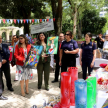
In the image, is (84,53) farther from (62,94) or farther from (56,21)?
(56,21)

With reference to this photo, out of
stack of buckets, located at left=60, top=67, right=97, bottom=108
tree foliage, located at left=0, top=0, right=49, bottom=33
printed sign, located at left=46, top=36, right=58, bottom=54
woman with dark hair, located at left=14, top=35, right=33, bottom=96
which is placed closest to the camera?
stack of buckets, located at left=60, top=67, right=97, bottom=108

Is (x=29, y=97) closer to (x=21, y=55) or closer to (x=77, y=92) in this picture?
(x=21, y=55)

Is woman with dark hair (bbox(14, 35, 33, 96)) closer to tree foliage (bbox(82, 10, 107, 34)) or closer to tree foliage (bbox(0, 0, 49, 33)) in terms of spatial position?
tree foliage (bbox(0, 0, 49, 33))

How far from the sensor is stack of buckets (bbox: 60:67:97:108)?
3.73 ft

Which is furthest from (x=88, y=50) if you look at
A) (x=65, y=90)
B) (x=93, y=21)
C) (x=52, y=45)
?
(x=93, y=21)

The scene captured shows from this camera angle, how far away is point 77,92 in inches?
45.3

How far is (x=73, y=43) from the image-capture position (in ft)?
12.0

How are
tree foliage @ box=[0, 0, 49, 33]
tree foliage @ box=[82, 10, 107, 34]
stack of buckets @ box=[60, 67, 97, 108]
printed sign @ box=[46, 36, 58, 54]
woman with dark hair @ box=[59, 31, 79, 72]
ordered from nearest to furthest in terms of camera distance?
stack of buckets @ box=[60, 67, 97, 108] → woman with dark hair @ box=[59, 31, 79, 72] → printed sign @ box=[46, 36, 58, 54] → tree foliage @ box=[0, 0, 49, 33] → tree foliage @ box=[82, 10, 107, 34]

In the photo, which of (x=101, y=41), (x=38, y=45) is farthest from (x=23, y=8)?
(x=38, y=45)

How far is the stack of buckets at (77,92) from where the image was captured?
44.7 inches

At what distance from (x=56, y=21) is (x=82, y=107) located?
841cm

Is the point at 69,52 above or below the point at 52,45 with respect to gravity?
below

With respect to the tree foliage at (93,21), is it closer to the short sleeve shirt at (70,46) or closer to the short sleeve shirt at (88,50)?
the short sleeve shirt at (88,50)

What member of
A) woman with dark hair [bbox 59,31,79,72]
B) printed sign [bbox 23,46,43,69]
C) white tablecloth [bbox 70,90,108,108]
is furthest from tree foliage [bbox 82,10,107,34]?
white tablecloth [bbox 70,90,108,108]
